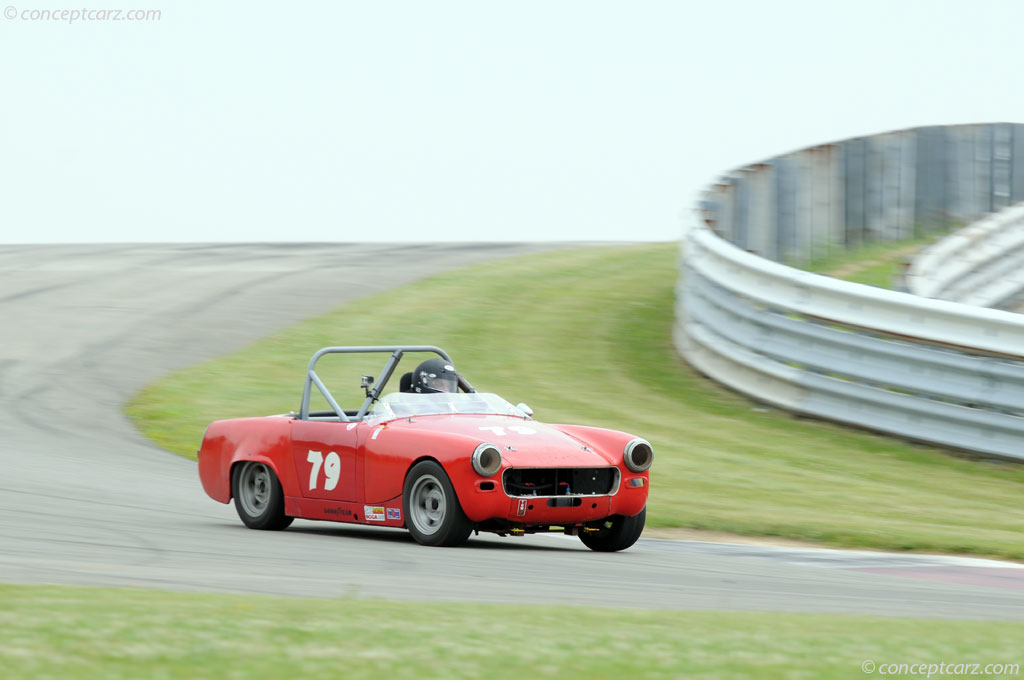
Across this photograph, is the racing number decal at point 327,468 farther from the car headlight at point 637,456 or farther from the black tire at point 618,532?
the car headlight at point 637,456

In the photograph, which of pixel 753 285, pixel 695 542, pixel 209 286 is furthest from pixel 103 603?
pixel 209 286

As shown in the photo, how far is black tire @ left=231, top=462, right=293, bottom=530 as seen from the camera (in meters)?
8.78

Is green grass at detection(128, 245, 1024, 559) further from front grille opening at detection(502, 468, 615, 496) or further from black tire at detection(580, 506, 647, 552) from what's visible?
front grille opening at detection(502, 468, 615, 496)

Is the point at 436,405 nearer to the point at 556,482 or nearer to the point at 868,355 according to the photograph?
the point at 556,482

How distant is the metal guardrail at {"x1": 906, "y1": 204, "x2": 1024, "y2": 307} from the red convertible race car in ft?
33.9

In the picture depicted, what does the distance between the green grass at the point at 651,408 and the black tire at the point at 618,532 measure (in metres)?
1.28

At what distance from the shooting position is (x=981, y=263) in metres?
18.7

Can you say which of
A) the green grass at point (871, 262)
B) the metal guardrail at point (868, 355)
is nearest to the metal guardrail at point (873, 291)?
the metal guardrail at point (868, 355)

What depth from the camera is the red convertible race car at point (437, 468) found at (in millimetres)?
7496

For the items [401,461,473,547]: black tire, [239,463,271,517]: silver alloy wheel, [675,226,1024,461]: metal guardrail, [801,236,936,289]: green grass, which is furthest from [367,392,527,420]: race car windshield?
[801,236,936,289]: green grass

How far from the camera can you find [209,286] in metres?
21.9

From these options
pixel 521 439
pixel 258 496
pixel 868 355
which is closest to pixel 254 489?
pixel 258 496

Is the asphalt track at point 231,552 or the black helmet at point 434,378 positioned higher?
the black helmet at point 434,378

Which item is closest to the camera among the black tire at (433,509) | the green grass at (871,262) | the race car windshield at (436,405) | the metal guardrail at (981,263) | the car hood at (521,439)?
the black tire at (433,509)
